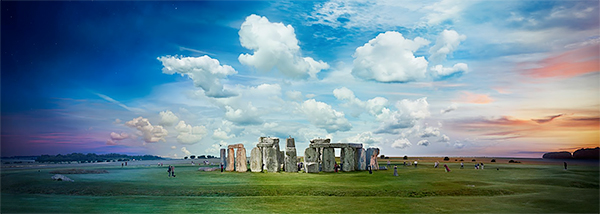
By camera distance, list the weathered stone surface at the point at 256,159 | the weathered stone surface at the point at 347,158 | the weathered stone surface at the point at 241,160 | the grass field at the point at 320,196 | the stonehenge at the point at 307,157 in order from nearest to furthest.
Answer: the grass field at the point at 320,196, the stonehenge at the point at 307,157, the weathered stone surface at the point at 347,158, the weathered stone surface at the point at 256,159, the weathered stone surface at the point at 241,160

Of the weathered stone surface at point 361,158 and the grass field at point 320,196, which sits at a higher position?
the weathered stone surface at point 361,158

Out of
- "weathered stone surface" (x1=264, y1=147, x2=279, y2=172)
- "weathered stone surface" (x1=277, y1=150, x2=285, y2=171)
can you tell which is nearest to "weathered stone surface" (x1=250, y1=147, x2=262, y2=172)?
"weathered stone surface" (x1=264, y1=147, x2=279, y2=172)

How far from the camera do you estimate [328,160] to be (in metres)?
33.8

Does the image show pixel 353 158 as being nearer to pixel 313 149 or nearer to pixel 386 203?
pixel 313 149

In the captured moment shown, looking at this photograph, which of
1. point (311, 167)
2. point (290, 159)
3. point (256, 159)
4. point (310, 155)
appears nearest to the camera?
point (311, 167)

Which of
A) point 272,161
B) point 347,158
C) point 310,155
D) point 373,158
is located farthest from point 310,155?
point 373,158

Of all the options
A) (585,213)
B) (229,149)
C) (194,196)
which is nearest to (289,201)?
(194,196)

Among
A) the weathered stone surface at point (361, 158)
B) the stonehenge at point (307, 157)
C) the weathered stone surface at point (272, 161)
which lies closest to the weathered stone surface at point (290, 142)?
the stonehenge at point (307, 157)

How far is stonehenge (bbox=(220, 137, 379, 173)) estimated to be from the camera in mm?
33594

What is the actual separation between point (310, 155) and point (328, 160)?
6.40 feet

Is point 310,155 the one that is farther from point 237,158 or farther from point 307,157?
point 237,158

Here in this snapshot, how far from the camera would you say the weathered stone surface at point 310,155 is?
108 ft

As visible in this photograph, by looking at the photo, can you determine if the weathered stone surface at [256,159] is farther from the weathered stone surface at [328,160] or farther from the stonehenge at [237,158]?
the weathered stone surface at [328,160]

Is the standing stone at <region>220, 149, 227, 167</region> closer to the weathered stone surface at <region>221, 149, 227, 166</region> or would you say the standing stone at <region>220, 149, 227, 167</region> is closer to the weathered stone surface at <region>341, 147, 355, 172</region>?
the weathered stone surface at <region>221, 149, 227, 166</region>
